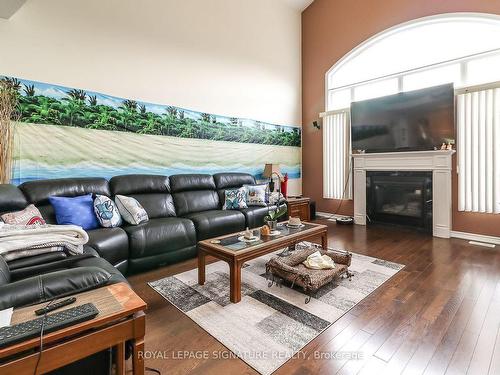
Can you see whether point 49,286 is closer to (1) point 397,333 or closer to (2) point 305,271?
(2) point 305,271

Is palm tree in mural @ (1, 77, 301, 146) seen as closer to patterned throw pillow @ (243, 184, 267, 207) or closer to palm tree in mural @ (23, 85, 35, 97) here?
palm tree in mural @ (23, 85, 35, 97)

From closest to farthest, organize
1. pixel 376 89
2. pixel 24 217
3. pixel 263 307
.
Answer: pixel 263 307 → pixel 24 217 → pixel 376 89

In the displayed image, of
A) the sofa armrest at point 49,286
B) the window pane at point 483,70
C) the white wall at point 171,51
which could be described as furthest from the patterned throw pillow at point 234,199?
the window pane at point 483,70

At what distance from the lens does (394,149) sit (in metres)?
4.58

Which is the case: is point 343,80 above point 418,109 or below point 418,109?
above

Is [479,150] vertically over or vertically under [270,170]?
over

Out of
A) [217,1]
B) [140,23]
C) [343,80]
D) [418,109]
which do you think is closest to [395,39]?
[343,80]

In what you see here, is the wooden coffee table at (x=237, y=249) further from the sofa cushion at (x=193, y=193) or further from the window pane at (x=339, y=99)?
the window pane at (x=339, y=99)

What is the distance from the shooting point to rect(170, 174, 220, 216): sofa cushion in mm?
3693

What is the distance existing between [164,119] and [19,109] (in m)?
1.64

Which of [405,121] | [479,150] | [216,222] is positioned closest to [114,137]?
[216,222]

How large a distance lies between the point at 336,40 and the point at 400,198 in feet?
11.0

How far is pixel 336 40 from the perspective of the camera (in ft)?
17.6

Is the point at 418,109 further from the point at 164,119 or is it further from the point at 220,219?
the point at 164,119
